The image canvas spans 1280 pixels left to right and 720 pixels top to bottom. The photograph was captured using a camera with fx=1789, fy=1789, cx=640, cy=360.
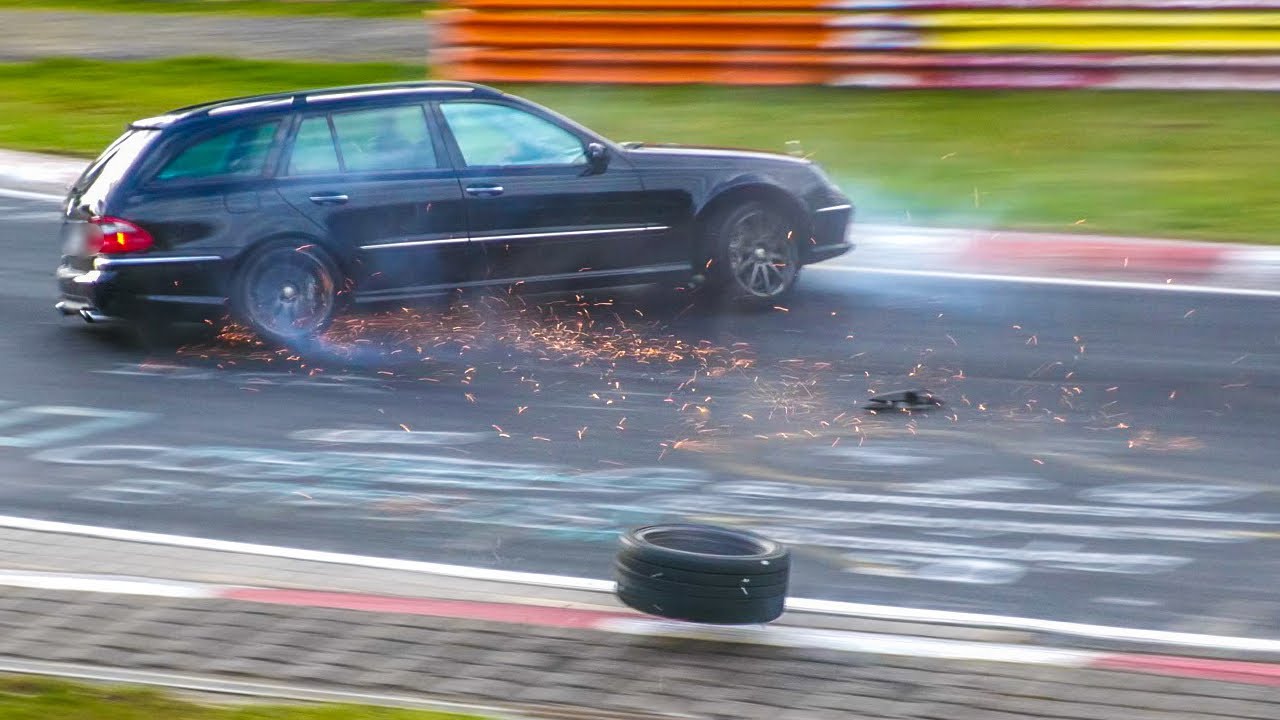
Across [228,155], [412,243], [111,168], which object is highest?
[228,155]

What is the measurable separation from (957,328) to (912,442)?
246 cm

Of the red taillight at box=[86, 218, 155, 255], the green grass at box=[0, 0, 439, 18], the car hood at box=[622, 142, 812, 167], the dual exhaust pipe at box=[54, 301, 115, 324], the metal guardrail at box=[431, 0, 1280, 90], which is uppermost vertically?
the green grass at box=[0, 0, 439, 18]

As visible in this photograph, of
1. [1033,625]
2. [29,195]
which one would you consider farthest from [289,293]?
[29,195]

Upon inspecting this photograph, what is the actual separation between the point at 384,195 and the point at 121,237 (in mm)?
1573

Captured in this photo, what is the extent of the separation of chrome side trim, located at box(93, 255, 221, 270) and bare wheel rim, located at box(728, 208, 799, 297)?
3.31 meters

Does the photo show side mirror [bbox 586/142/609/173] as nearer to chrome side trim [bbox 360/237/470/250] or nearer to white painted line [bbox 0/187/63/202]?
chrome side trim [bbox 360/237/470/250]

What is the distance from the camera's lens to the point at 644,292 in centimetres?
1224

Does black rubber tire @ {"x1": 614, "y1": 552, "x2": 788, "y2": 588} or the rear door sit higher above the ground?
the rear door

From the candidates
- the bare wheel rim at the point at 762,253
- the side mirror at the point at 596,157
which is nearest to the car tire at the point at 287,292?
the side mirror at the point at 596,157

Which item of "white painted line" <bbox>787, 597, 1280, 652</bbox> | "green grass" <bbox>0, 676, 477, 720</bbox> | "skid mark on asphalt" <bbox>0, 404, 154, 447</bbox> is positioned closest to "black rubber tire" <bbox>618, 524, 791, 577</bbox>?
"white painted line" <bbox>787, 597, 1280, 652</bbox>

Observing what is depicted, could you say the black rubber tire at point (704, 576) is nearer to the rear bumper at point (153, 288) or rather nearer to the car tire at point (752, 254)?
the rear bumper at point (153, 288)

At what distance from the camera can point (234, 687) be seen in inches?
231

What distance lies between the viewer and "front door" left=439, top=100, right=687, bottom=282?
11.2 m

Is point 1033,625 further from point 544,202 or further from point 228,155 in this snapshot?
point 228,155
